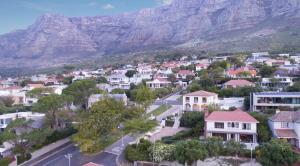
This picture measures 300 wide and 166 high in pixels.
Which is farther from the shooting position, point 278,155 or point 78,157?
point 78,157

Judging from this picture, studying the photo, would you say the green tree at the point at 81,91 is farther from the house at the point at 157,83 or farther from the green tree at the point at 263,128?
the green tree at the point at 263,128

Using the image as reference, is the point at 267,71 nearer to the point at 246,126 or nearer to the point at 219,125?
the point at 246,126

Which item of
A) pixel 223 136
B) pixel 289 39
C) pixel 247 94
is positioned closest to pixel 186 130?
pixel 223 136

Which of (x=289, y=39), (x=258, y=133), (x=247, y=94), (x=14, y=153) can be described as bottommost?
(x=14, y=153)

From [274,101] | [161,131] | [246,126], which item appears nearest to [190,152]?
[246,126]

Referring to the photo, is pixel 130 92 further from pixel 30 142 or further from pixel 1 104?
pixel 30 142

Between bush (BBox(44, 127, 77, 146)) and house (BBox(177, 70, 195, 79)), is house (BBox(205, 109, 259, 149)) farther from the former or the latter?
house (BBox(177, 70, 195, 79))
